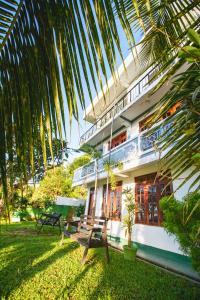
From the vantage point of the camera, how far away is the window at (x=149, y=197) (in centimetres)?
795

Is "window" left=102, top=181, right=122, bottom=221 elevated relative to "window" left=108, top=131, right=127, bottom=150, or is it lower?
lower

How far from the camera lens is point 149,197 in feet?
28.1

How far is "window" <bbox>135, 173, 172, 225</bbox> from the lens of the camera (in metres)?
7.95

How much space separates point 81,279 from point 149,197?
5178 mm

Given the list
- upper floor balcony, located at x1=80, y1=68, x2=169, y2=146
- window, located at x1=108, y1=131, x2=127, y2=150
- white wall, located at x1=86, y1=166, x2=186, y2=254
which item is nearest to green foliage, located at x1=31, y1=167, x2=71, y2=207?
window, located at x1=108, y1=131, x2=127, y2=150

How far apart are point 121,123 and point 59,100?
1186cm

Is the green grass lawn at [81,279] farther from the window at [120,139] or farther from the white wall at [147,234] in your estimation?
the window at [120,139]

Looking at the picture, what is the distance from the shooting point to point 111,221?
10.6 m

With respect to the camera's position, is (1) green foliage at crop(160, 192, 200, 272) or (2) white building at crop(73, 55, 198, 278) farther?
(2) white building at crop(73, 55, 198, 278)

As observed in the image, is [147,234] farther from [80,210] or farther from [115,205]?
[80,210]

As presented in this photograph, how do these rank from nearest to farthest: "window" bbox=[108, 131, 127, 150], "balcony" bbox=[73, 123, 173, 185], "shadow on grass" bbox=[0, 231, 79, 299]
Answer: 1. "shadow on grass" bbox=[0, 231, 79, 299]
2. "balcony" bbox=[73, 123, 173, 185]
3. "window" bbox=[108, 131, 127, 150]

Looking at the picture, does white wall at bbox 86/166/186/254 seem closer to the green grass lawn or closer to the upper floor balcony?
the green grass lawn

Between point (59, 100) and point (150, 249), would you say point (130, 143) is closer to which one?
point (150, 249)

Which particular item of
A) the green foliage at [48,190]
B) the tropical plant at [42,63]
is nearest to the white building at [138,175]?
the green foliage at [48,190]
